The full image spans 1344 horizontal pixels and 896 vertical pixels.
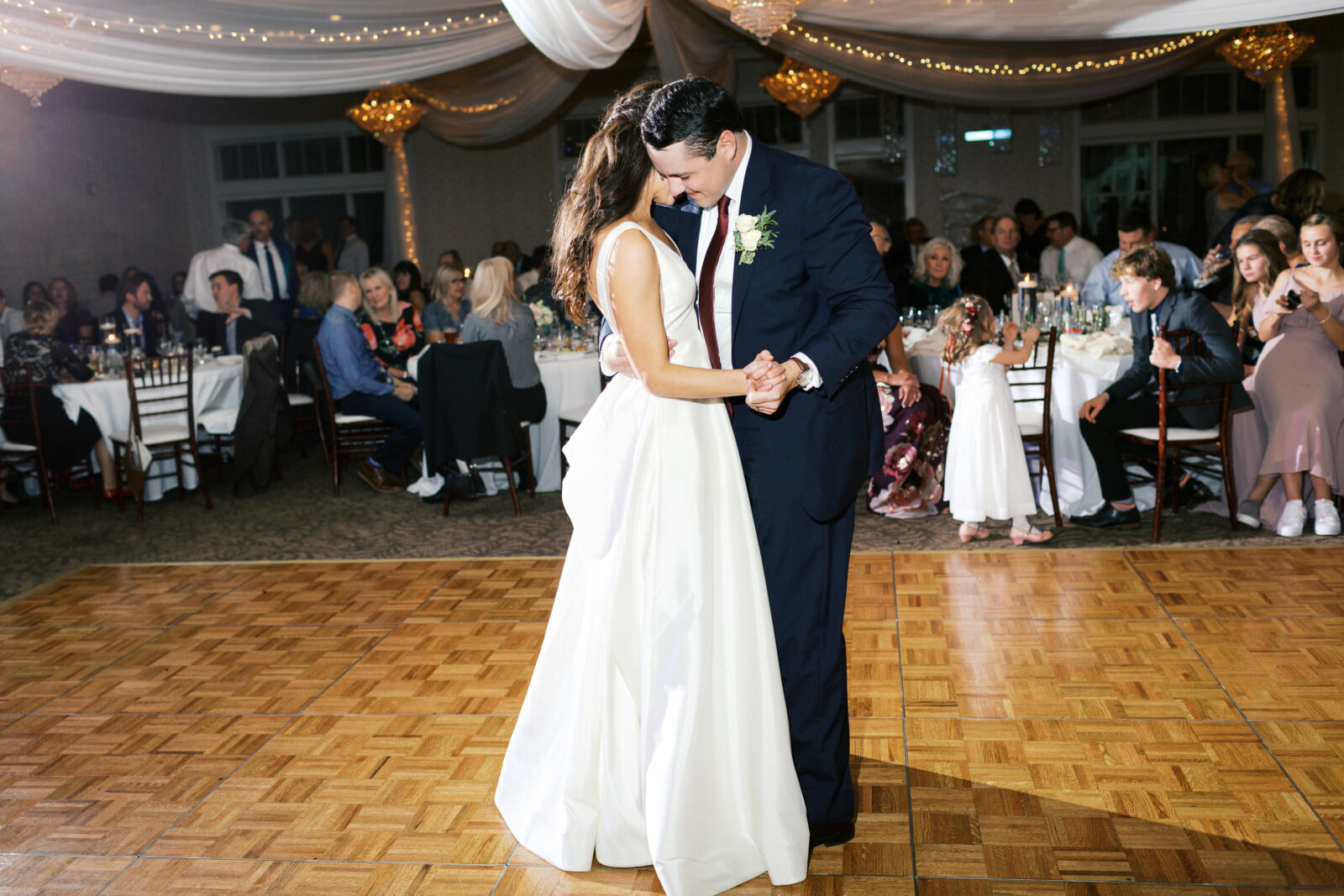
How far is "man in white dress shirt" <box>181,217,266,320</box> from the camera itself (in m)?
8.45

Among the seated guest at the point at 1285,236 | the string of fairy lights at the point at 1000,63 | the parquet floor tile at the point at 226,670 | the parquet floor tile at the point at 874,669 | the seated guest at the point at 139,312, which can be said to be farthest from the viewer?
the seated guest at the point at 139,312

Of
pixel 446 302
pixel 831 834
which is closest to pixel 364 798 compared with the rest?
pixel 831 834

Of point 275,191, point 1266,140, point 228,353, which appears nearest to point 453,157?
point 275,191

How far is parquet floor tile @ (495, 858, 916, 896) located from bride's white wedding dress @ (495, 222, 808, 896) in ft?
0.13

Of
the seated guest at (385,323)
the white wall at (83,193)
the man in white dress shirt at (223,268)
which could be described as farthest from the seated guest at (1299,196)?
the white wall at (83,193)

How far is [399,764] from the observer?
115 inches

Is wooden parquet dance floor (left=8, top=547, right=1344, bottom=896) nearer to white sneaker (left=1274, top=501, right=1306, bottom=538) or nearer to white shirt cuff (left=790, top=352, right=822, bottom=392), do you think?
white sneaker (left=1274, top=501, right=1306, bottom=538)

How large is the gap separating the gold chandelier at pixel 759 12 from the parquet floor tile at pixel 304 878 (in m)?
4.39

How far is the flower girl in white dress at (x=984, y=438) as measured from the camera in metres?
4.61

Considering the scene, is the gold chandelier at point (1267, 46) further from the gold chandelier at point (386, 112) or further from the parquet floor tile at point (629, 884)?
the parquet floor tile at point (629, 884)

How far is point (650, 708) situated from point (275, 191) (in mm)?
12975

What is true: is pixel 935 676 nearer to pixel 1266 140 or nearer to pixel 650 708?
pixel 650 708

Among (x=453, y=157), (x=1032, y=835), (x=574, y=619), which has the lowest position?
(x=1032, y=835)

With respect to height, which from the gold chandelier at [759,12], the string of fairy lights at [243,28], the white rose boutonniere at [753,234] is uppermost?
the gold chandelier at [759,12]
